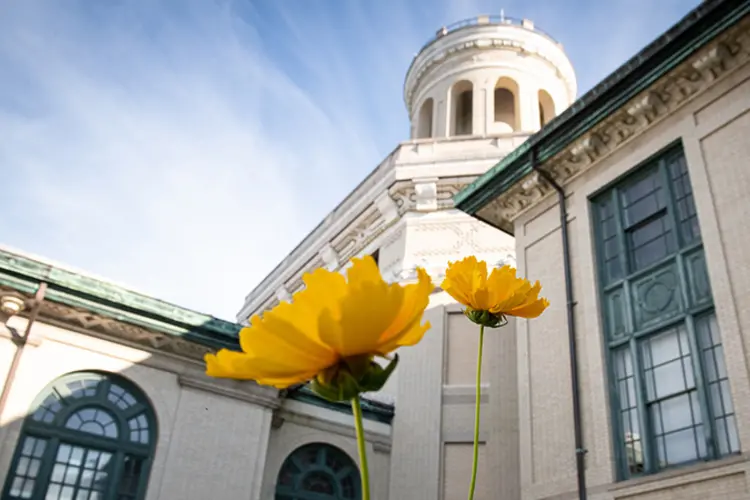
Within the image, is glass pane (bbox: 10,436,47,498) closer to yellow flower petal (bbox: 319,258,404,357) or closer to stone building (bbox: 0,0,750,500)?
stone building (bbox: 0,0,750,500)

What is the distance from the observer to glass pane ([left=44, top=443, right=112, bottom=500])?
37.5 ft

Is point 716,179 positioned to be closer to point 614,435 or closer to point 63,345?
point 614,435

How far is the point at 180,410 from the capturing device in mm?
12922

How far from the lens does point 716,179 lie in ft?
34.4

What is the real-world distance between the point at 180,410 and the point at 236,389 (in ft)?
3.69

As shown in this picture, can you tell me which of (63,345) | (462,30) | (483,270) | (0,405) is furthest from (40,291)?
(462,30)

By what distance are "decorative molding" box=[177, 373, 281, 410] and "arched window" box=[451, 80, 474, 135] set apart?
12.3 meters

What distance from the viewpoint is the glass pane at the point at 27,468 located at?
36.3ft

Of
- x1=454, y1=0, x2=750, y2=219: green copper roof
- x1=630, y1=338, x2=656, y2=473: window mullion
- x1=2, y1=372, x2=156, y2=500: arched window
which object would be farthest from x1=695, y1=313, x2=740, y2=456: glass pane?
x1=2, y1=372, x2=156, y2=500: arched window

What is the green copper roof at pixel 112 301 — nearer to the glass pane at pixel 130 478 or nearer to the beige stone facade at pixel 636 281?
the glass pane at pixel 130 478

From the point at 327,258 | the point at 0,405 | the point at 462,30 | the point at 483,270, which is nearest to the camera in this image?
the point at 483,270

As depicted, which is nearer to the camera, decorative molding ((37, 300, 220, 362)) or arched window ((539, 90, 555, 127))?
decorative molding ((37, 300, 220, 362))

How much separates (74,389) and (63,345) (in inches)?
30.1

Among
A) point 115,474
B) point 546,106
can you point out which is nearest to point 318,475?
point 115,474
